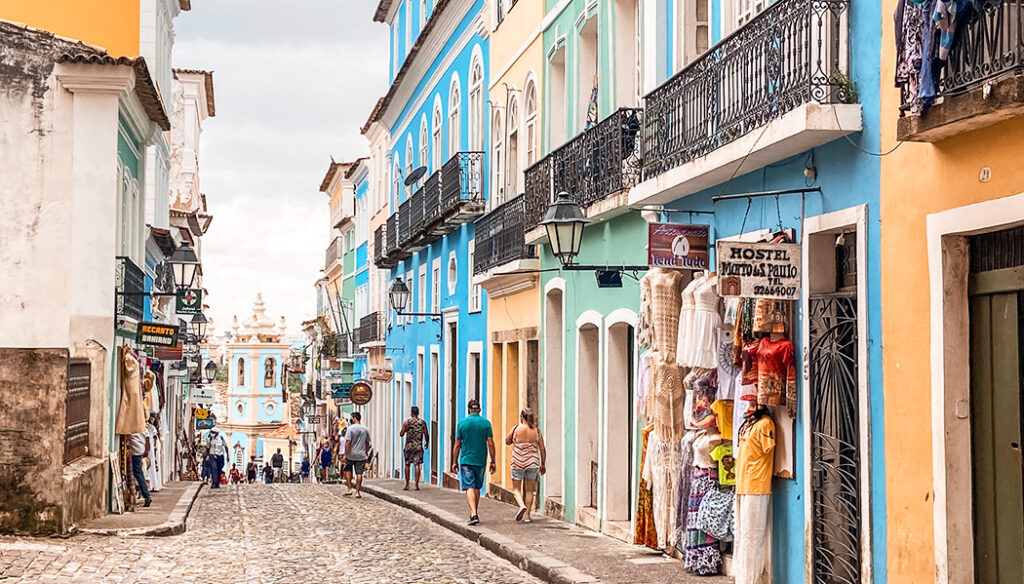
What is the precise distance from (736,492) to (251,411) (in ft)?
289

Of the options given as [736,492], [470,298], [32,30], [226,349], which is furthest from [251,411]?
[736,492]

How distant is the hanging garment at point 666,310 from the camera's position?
40.6 feet

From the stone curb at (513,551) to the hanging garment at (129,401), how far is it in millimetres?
4308

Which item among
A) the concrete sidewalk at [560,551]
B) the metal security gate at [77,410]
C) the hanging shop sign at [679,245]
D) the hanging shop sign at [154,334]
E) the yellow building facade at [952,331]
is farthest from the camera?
the hanging shop sign at [154,334]

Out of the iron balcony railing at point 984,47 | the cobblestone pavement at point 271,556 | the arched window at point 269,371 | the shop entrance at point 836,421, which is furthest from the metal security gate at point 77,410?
the arched window at point 269,371

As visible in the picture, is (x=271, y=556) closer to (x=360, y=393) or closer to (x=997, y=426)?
(x=997, y=426)

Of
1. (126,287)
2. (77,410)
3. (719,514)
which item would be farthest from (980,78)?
(126,287)

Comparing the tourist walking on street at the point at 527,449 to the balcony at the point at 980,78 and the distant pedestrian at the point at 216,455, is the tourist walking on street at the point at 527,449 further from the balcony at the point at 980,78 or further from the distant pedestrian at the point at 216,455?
the distant pedestrian at the point at 216,455

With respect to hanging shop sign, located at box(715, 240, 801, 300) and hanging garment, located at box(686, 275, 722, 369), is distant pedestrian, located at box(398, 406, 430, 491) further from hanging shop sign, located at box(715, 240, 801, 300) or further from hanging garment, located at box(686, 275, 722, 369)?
hanging shop sign, located at box(715, 240, 801, 300)

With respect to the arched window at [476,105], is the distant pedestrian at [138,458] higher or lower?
lower

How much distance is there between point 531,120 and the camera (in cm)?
1986

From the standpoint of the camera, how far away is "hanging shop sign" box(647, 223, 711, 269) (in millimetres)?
11406

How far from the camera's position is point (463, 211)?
23.8 m

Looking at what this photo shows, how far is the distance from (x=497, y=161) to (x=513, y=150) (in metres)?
0.89
